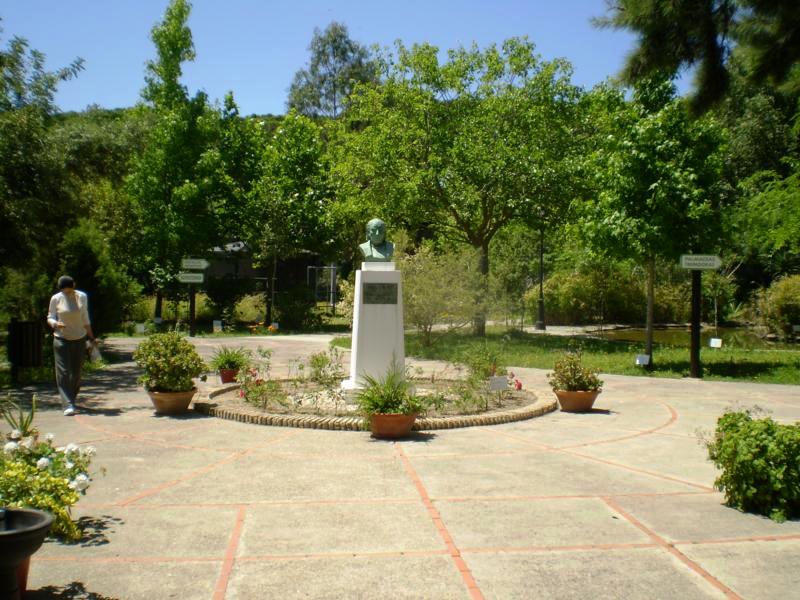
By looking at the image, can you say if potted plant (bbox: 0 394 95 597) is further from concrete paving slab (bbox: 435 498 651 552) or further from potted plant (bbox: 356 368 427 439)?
potted plant (bbox: 356 368 427 439)

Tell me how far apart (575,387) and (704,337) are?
18.5 m

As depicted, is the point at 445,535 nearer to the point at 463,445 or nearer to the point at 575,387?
the point at 463,445

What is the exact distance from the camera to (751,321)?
27594 mm

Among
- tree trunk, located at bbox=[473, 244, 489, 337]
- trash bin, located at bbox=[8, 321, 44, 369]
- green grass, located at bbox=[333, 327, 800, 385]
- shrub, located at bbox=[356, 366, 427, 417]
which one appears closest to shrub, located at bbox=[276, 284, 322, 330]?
green grass, located at bbox=[333, 327, 800, 385]

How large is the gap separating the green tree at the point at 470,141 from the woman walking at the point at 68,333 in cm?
1228

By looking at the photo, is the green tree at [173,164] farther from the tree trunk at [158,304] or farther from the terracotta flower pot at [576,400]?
the terracotta flower pot at [576,400]

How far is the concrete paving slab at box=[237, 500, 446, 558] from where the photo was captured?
4809 mm

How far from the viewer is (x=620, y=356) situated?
60.0ft

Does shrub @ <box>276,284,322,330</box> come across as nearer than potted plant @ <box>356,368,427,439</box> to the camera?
No

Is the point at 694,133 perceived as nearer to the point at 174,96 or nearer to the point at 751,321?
the point at 751,321

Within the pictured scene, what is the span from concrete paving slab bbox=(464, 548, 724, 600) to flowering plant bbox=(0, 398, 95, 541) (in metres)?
2.50

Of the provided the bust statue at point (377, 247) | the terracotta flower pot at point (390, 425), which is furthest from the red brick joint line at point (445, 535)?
the bust statue at point (377, 247)

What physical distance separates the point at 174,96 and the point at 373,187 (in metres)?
8.93

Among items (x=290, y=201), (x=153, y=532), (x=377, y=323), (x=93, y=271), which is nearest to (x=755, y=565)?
(x=153, y=532)
